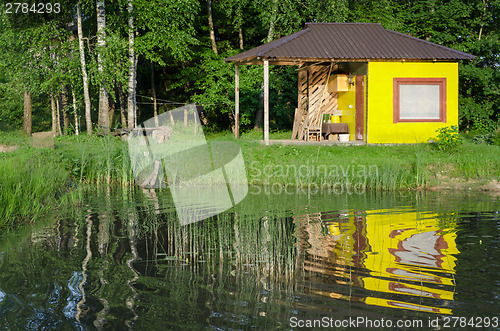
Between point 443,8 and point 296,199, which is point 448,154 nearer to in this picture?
point 296,199

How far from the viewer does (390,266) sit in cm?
642

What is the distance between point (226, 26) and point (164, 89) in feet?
15.2

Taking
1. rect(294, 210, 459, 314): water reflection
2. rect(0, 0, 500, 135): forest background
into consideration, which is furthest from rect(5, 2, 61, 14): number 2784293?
rect(294, 210, 459, 314): water reflection

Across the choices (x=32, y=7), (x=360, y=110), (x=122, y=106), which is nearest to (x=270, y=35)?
(x=360, y=110)

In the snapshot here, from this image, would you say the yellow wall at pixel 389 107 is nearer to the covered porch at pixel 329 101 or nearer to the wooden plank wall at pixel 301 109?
the covered porch at pixel 329 101

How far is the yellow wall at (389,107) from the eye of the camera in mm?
17625

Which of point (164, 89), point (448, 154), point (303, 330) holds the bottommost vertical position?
point (303, 330)

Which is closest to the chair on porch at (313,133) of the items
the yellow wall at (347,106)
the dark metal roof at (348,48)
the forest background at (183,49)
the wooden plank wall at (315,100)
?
the wooden plank wall at (315,100)

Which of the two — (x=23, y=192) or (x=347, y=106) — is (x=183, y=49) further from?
(x=23, y=192)

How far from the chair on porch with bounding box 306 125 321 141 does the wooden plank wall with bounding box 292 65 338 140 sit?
538 mm

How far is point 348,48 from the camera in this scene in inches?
694

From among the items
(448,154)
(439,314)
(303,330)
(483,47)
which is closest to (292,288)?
(303,330)

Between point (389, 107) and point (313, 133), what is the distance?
8.63ft

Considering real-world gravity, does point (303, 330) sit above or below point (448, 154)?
below
